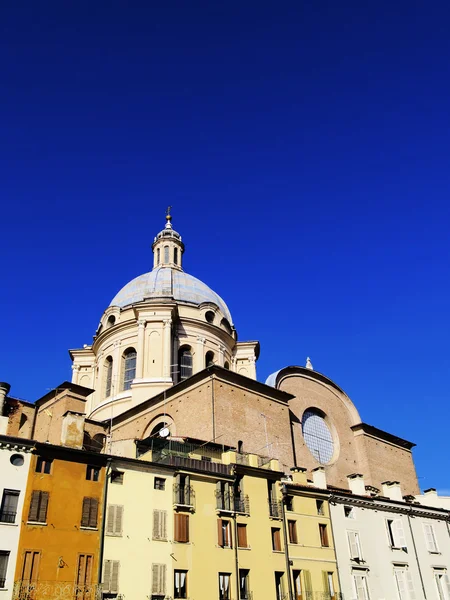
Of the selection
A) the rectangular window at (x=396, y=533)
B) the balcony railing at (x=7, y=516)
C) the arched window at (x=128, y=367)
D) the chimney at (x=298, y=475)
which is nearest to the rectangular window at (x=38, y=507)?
the balcony railing at (x=7, y=516)

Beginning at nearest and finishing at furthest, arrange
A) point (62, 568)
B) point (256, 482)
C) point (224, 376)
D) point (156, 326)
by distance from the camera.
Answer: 1. point (62, 568)
2. point (256, 482)
3. point (224, 376)
4. point (156, 326)

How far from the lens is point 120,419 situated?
43.0m

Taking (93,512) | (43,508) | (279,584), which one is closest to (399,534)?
(279,584)

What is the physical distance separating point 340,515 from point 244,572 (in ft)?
25.2

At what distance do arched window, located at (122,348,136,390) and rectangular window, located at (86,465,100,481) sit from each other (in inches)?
936

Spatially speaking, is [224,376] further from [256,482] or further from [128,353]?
[128,353]

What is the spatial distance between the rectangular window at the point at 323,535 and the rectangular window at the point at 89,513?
39.4ft

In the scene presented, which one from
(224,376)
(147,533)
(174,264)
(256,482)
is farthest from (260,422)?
(174,264)

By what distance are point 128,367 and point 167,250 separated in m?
15.7

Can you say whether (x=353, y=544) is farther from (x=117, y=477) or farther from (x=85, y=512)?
(x=85, y=512)

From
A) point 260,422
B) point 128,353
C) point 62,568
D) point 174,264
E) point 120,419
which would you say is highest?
point 174,264

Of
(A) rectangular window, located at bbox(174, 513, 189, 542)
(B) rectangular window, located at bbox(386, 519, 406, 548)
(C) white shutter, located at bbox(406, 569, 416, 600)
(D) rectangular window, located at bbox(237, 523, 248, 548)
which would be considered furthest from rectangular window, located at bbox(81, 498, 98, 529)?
(C) white shutter, located at bbox(406, 569, 416, 600)

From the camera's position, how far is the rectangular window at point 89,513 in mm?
22375

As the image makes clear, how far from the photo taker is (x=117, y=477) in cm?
2422
